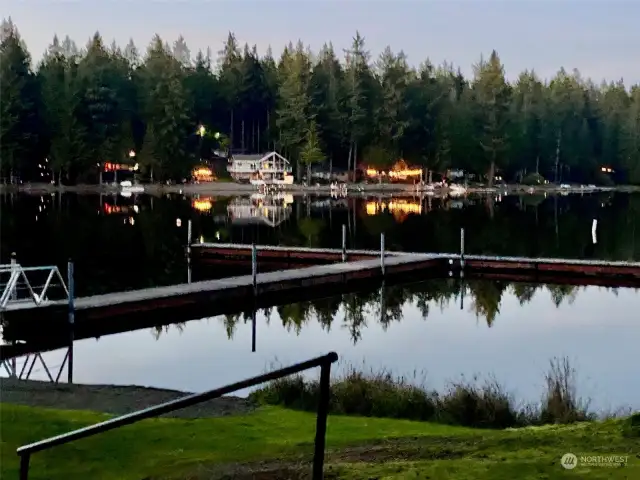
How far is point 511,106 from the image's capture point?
112 metres

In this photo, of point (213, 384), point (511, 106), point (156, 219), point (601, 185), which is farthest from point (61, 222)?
point (601, 185)

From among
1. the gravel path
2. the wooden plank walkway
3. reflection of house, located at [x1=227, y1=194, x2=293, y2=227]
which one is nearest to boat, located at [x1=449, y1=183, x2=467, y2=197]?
reflection of house, located at [x1=227, y1=194, x2=293, y2=227]

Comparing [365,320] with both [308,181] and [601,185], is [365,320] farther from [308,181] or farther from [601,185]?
[601,185]

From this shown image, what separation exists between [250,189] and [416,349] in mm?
86004

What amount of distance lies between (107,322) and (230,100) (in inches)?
3565

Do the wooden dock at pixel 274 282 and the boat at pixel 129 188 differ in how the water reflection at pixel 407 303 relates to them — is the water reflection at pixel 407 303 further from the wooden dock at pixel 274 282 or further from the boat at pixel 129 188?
the boat at pixel 129 188

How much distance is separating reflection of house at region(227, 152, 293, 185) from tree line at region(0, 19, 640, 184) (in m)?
1.96

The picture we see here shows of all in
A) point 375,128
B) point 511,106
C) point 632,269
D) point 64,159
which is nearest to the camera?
point 632,269

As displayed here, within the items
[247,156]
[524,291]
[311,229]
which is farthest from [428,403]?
[247,156]

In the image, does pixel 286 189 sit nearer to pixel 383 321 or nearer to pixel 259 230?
pixel 259 230

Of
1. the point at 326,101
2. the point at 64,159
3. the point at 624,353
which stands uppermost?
the point at 326,101

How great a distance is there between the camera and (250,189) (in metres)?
103

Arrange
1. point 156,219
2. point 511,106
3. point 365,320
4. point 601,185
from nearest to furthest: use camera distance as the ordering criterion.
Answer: point 365,320 < point 156,219 < point 511,106 < point 601,185

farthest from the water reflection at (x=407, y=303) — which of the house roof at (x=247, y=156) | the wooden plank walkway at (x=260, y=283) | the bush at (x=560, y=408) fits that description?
the house roof at (x=247, y=156)
